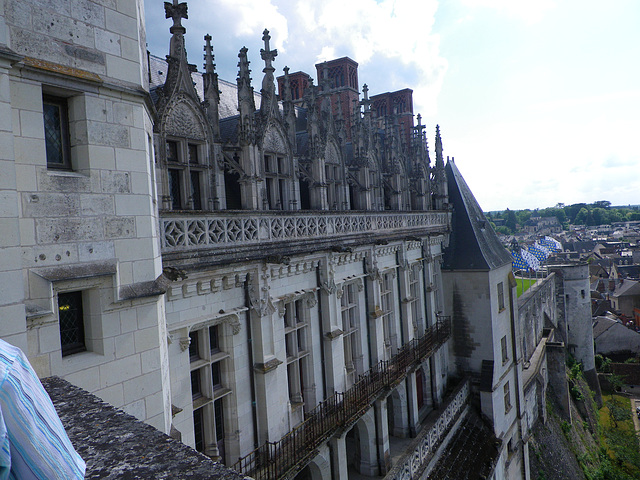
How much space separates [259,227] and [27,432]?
9225 millimetres

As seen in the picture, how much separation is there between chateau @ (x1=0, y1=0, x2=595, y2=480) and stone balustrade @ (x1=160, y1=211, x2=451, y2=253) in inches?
2.2

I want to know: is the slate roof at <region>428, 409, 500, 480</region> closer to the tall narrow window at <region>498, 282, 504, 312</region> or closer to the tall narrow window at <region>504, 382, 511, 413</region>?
the tall narrow window at <region>504, 382, 511, 413</region>

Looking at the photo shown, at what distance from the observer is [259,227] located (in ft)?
35.2

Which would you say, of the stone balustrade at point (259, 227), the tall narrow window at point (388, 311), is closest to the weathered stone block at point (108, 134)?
the stone balustrade at point (259, 227)

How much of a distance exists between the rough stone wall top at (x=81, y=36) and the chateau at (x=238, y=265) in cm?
2

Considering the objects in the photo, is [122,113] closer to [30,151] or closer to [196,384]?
[30,151]

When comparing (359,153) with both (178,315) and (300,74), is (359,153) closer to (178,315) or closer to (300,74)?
(178,315)

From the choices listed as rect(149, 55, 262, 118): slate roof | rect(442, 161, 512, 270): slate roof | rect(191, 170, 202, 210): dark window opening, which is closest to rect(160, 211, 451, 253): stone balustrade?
rect(191, 170, 202, 210): dark window opening

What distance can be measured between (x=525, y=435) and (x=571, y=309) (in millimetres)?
30408

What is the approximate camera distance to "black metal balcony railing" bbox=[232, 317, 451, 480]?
34.1ft

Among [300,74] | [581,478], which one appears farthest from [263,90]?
[581,478]

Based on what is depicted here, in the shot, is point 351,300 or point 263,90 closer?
point 263,90

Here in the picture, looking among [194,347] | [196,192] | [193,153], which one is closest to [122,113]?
[193,153]

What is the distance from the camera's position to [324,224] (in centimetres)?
1355
